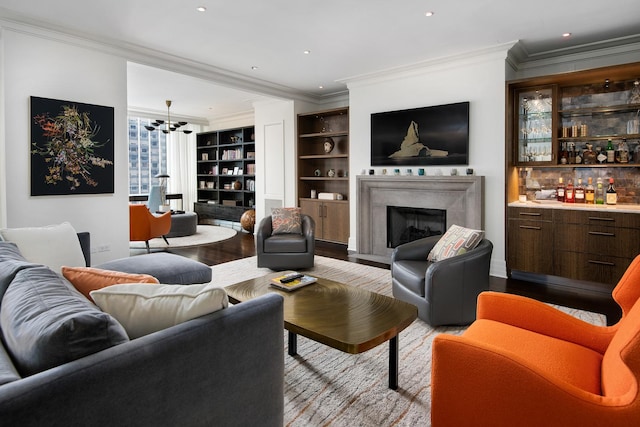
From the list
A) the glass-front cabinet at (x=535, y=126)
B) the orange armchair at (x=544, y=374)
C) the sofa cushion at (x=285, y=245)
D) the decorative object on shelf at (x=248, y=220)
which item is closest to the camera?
the orange armchair at (x=544, y=374)

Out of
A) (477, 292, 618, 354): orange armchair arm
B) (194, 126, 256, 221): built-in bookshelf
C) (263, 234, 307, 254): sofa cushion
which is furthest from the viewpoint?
(194, 126, 256, 221): built-in bookshelf

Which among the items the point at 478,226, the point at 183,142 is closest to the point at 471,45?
the point at 478,226

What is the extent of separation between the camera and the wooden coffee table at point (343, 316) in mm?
2051

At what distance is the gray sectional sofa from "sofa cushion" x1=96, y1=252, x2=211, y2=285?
1.48m

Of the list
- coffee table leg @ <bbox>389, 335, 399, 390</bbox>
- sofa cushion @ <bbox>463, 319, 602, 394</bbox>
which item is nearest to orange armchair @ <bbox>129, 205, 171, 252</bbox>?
coffee table leg @ <bbox>389, 335, 399, 390</bbox>

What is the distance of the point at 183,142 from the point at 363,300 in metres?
8.99

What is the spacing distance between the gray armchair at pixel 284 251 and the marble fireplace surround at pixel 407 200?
126 centimetres

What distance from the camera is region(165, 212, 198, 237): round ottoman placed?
7.54 meters

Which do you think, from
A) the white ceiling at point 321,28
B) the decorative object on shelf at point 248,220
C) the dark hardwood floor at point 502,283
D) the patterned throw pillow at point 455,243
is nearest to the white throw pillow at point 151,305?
the patterned throw pillow at point 455,243

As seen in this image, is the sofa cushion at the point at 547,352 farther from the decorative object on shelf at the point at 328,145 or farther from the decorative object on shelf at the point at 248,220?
the decorative object on shelf at the point at 248,220

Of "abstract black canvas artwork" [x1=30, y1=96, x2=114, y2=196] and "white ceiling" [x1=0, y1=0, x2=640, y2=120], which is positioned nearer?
"white ceiling" [x1=0, y1=0, x2=640, y2=120]

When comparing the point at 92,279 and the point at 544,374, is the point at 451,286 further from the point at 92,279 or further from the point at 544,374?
the point at 92,279

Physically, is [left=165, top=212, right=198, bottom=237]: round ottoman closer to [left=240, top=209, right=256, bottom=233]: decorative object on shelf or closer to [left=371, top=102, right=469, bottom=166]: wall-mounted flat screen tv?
[left=240, top=209, right=256, bottom=233]: decorative object on shelf

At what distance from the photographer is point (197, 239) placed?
738 cm
